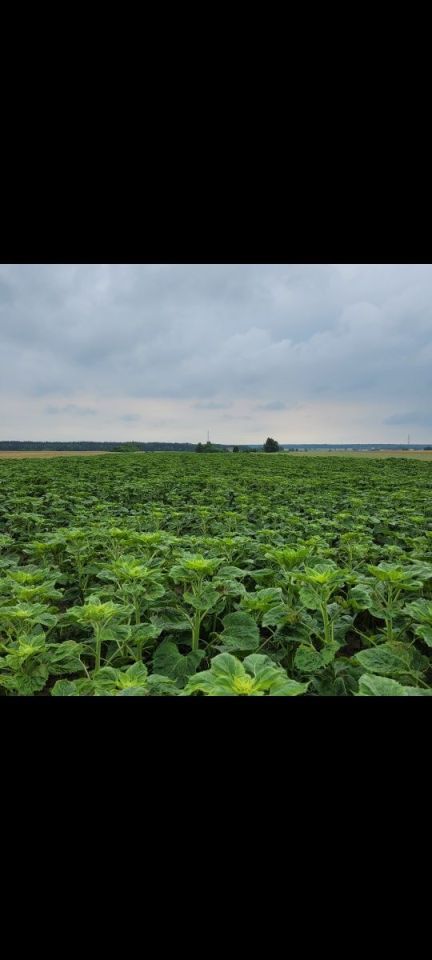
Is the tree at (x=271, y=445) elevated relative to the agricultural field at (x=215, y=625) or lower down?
elevated

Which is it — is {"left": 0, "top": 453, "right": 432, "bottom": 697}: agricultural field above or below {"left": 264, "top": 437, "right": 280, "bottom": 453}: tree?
below

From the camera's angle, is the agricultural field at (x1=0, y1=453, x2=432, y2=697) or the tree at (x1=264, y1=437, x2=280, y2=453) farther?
the tree at (x1=264, y1=437, x2=280, y2=453)

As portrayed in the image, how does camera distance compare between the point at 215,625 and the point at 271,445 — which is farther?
the point at 271,445

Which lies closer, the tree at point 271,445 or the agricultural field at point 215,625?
the agricultural field at point 215,625
